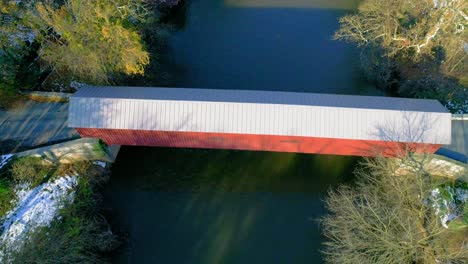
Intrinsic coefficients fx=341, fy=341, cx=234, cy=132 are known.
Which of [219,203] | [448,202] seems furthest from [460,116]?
[219,203]

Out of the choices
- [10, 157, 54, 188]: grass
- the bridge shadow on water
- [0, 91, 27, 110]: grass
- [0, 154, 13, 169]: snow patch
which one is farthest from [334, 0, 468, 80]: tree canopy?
[0, 154, 13, 169]: snow patch

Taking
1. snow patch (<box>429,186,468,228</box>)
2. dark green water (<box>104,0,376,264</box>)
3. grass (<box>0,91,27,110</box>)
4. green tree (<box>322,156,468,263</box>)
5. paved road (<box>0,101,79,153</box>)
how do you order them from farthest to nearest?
grass (<box>0,91,27,110</box>) < paved road (<box>0,101,79,153</box>) < dark green water (<box>104,0,376,264</box>) < snow patch (<box>429,186,468,228</box>) < green tree (<box>322,156,468,263</box>)

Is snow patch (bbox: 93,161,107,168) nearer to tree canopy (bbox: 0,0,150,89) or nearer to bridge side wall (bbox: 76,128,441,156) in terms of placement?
bridge side wall (bbox: 76,128,441,156)

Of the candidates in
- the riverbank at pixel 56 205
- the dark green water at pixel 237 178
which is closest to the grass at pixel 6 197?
the riverbank at pixel 56 205

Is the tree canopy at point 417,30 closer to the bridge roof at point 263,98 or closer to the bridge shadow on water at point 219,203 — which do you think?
the bridge roof at point 263,98

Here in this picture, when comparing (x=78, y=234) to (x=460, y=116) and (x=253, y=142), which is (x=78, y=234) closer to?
(x=253, y=142)

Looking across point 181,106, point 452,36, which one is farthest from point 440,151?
point 181,106
